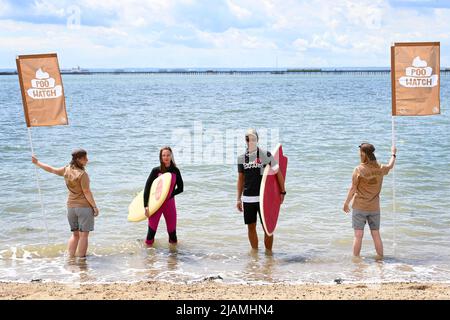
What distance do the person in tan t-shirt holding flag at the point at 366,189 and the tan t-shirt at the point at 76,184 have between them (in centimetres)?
347

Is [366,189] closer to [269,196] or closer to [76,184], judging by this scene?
[269,196]

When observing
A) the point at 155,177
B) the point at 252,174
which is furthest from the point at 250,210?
the point at 155,177

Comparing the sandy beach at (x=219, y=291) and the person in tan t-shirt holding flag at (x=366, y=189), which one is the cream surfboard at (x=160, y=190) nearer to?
the sandy beach at (x=219, y=291)

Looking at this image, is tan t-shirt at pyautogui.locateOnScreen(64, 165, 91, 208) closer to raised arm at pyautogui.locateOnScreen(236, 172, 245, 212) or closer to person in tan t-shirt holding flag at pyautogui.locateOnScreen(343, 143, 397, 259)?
raised arm at pyautogui.locateOnScreen(236, 172, 245, 212)

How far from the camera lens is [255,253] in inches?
329

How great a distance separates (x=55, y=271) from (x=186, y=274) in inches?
67.2

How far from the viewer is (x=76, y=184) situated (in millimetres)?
7617

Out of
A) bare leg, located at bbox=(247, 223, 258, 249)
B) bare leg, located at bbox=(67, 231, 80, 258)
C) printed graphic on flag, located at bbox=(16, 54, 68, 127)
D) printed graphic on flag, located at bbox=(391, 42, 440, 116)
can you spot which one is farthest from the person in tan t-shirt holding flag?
printed graphic on flag, located at bbox=(16, 54, 68, 127)

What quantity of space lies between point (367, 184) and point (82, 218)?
381 cm
